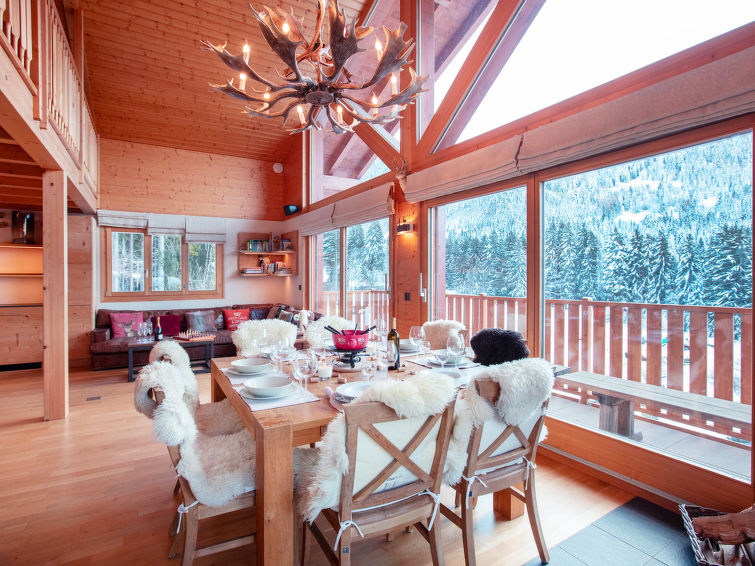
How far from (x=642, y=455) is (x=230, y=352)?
18.7 feet

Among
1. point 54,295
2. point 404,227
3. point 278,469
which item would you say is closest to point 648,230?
point 404,227

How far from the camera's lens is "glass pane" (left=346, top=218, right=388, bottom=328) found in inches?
206

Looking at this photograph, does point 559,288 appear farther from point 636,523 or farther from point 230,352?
point 230,352

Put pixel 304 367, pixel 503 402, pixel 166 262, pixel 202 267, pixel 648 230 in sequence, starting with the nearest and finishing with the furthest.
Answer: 1. pixel 503 402
2. pixel 304 367
3. pixel 648 230
4. pixel 166 262
5. pixel 202 267

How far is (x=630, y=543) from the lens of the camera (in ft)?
6.72

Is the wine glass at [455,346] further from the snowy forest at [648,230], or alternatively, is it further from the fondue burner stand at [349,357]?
the snowy forest at [648,230]

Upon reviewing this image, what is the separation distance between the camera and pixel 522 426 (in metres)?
1.78

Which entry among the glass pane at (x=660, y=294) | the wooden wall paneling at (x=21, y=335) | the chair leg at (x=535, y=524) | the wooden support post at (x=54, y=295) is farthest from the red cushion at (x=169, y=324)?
the chair leg at (x=535, y=524)

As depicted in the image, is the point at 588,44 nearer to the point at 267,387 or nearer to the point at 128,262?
the point at 267,387

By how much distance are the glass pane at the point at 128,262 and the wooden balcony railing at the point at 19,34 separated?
459cm

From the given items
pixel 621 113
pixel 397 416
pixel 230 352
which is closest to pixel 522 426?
pixel 397 416

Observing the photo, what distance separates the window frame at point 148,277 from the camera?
21.7 ft

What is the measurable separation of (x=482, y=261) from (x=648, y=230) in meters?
1.52

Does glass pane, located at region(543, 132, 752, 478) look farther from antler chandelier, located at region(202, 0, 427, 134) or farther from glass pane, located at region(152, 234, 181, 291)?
glass pane, located at region(152, 234, 181, 291)
